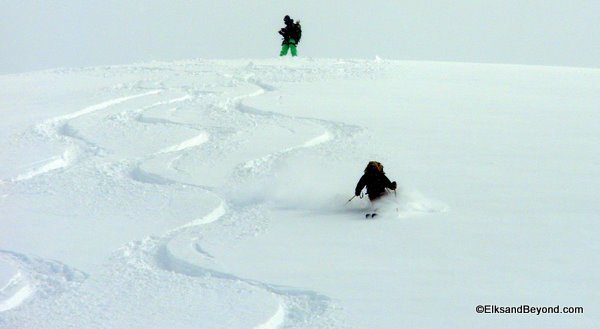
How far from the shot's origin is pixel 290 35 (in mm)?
19031

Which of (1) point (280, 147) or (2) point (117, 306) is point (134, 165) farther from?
(2) point (117, 306)

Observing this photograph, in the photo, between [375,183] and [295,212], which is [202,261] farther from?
[375,183]

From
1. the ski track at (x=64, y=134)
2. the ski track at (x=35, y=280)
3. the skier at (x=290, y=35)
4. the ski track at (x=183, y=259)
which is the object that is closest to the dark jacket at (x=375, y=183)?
the ski track at (x=183, y=259)

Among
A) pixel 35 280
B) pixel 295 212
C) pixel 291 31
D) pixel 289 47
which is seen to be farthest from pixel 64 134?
pixel 289 47

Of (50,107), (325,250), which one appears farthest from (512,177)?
(50,107)

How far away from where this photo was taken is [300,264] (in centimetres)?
555

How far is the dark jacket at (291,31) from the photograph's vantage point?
61.1 ft

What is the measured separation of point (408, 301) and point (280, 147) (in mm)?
4666

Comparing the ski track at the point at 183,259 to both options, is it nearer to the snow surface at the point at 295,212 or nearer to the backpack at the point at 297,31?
the snow surface at the point at 295,212

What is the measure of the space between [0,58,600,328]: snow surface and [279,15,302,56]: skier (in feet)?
18.5

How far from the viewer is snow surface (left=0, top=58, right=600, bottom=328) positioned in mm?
4875

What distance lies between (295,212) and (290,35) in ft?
41.5

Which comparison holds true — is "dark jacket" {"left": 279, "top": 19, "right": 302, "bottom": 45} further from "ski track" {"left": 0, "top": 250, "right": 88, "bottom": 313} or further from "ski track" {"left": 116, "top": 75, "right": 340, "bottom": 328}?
"ski track" {"left": 0, "top": 250, "right": 88, "bottom": 313}

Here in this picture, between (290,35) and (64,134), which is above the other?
(290,35)
